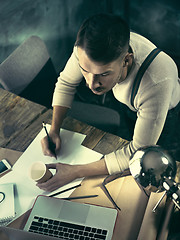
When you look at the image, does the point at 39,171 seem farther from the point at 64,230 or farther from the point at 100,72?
the point at 100,72

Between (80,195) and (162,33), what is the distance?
2.24m

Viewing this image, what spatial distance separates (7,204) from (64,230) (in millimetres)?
289

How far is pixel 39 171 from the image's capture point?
1239 millimetres

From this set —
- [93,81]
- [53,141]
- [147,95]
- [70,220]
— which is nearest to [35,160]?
[53,141]

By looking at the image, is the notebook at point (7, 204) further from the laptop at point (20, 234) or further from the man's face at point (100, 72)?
the man's face at point (100, 72)

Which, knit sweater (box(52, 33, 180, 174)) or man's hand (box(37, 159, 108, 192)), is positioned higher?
knit sweater (box(52, 33, 180, 174))

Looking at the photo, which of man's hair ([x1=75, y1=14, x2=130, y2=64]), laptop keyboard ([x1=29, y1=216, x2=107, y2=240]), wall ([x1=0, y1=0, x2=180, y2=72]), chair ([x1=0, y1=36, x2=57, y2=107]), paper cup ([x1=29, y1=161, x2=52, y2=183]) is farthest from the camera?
wall ([x1=0, y1=0, x2=180, y2=72])

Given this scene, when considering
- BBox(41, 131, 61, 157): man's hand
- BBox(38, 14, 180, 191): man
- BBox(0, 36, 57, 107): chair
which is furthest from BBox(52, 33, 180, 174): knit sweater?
BBox(0, 36, 57, 107): chair

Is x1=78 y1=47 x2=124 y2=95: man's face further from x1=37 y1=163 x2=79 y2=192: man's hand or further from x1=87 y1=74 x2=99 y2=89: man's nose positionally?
x1=37 y1=163 x2=79 y2=192: man's hand

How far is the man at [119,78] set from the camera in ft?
3.30

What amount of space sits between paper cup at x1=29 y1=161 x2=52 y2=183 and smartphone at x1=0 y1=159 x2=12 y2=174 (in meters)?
0.18

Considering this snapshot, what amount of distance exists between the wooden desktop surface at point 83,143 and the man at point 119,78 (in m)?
0.08

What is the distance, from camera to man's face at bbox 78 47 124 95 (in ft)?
3.45

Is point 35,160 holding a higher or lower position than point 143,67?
lower
